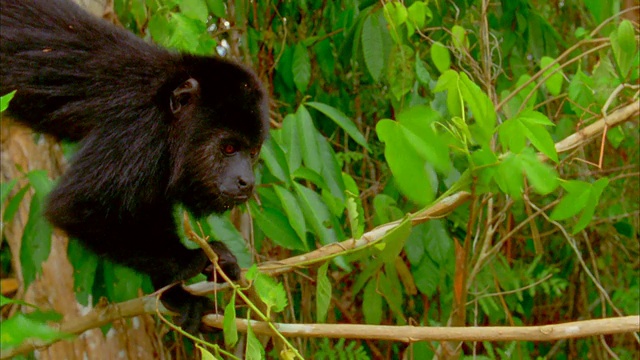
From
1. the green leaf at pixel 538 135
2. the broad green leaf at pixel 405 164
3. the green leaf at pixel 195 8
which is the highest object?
the green leaf at pixel 195 8

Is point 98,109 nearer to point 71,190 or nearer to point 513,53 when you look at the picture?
point 71,190

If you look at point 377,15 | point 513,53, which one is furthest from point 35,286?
point 513,53

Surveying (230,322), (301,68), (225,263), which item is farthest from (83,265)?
(301,68)

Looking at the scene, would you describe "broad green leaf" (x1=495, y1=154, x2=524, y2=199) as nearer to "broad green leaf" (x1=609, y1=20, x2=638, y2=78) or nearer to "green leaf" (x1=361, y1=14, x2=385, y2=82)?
"broad green leaf" (x1=609, y1=20, x2=638, y2=78)

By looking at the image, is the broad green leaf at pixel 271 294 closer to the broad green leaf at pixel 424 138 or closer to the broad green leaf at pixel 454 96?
the broad green leaf at pixel 424 138

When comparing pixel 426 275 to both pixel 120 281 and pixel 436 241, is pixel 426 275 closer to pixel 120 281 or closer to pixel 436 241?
pixel 436 241

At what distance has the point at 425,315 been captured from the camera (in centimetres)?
343

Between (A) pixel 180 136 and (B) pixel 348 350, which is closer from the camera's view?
(A) pixel 180 136

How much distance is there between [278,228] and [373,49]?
2.73 ft

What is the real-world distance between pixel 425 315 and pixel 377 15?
1459 mm

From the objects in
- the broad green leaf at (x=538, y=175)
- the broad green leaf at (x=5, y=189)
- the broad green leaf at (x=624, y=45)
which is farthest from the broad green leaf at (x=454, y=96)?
the broad green leaf at (x=5, y=189)

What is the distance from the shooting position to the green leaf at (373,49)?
2.76m

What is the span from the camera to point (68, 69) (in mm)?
2381

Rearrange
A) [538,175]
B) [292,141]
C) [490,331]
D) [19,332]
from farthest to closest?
[292,141], [538,175], [490,331], [19,332]
